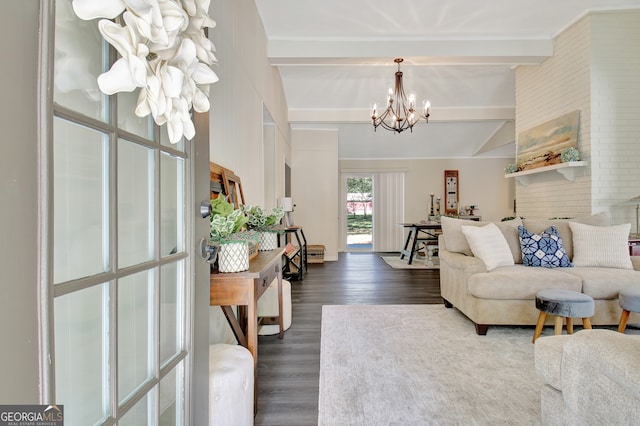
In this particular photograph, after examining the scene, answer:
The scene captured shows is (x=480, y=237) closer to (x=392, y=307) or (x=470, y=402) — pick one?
(x=392, y=307)

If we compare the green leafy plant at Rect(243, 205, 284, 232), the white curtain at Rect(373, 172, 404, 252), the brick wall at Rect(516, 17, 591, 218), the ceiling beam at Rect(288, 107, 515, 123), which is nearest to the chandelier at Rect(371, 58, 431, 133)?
the ceiling beam at Rect(288, 107, 515, 123)

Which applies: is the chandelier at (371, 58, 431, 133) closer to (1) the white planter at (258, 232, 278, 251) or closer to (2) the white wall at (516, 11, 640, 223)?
(2) the white wall at (516, 11, 640, 223)

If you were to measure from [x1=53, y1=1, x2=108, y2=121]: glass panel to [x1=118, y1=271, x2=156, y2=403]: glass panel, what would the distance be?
36cm

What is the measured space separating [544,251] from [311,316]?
7.85ft

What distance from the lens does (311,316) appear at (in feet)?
11.3

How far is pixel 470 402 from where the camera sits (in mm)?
1881

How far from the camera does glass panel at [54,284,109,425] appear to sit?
0.56 metres

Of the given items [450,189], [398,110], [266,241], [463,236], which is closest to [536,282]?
[463,236]

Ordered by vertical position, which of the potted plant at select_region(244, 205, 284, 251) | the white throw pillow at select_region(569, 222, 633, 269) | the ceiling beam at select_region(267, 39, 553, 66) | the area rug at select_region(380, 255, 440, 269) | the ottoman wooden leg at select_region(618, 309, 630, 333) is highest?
the ceiling beam at select_region(267, 39, 553, 66)

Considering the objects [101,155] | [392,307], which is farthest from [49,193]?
[392,307]

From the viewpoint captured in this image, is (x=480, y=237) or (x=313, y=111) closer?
(x=480, y=237)

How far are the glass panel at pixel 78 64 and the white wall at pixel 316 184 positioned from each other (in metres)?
6.63

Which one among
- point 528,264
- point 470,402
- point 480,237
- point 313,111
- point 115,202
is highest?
point 313,111

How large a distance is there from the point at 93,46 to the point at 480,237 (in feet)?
10.7
